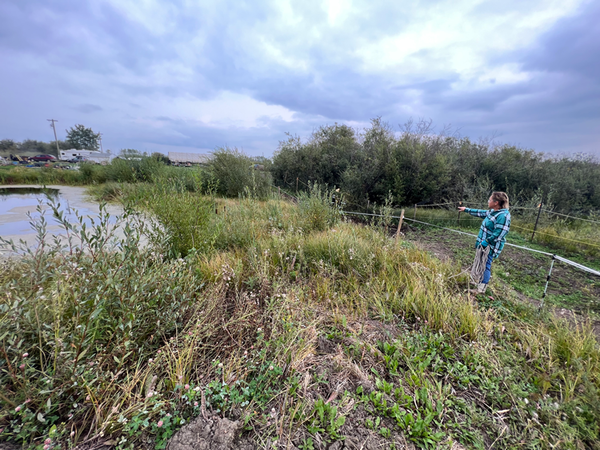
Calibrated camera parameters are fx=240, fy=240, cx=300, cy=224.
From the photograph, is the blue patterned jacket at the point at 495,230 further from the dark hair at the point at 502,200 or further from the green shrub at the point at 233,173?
the green shrub at the point at 233,173

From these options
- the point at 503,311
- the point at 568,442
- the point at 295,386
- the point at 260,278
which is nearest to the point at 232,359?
the point at 295,386

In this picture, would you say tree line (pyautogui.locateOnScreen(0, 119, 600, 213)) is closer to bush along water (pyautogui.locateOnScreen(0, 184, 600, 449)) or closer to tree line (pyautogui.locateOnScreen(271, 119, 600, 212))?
tree line (pyautogui.locateOnScreen(271, 119, 600, 212))

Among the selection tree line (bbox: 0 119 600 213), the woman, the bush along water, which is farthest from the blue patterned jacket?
tree line (bbox: 0 119 600 213)

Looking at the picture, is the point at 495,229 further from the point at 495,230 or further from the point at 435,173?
the point at 435,173

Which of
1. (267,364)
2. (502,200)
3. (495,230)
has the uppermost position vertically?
(502,200)

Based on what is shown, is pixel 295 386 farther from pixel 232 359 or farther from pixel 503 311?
pixel 503 311

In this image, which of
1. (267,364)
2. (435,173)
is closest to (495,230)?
(267,364)

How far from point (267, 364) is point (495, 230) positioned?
339 centimetres

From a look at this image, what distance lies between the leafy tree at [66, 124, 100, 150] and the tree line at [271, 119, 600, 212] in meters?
61.5

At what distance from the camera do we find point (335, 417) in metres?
1.35

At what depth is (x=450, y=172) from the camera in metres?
8.97

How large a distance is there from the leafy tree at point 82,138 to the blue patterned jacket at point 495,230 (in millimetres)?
68017

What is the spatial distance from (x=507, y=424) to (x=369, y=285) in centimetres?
146

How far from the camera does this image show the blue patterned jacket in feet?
10.4
